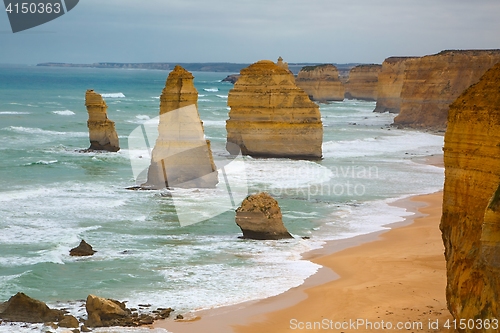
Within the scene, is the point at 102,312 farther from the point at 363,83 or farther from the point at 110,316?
the point at 363,83

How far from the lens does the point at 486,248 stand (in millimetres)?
9297

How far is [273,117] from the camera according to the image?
35.3m

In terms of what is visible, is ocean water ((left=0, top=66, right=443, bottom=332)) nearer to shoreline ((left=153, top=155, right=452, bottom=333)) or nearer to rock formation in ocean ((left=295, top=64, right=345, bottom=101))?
shoreline ((left=153, top=155, right=452, bottom=333))

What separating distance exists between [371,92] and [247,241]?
87.6 metres

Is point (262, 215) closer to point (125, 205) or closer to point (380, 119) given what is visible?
point (125, 205)

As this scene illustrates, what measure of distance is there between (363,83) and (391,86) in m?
26.6

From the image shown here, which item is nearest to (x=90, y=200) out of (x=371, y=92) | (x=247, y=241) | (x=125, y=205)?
(x=125, y=205)

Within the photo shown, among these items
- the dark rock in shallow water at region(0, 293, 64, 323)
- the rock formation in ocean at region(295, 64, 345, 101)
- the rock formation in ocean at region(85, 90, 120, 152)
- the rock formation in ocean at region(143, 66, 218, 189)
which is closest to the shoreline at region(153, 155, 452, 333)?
the dark rock in shallow water at region(0, 293, 64, 323)

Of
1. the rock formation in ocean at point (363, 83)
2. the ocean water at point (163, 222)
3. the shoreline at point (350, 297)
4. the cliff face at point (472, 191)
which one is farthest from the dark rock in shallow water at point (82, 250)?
the rock formation in ocean at point (363, 83)

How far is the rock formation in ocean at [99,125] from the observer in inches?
1395

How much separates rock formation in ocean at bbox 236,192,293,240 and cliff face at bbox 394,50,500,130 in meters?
38.2

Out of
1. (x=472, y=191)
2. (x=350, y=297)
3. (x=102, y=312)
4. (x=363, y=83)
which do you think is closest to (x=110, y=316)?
(x=102, y=312)

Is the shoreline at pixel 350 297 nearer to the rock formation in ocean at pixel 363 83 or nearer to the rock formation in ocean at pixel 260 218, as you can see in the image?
the rock formation in ocean at pixel 260 218

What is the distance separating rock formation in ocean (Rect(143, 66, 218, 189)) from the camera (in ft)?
88.0
